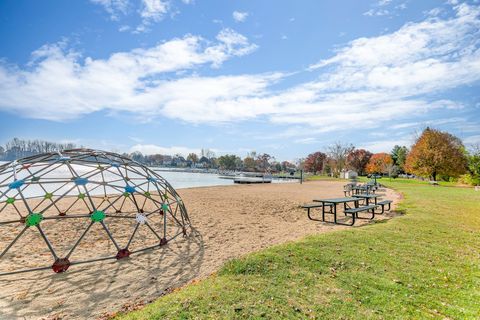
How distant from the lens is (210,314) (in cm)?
321

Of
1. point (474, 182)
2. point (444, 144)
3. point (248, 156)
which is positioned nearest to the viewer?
point (474, 182)

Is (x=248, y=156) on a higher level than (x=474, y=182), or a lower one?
higher

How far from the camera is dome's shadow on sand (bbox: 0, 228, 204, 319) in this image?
3.79 m

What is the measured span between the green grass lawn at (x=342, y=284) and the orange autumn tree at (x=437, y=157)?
36.3m

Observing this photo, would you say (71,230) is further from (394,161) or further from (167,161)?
(167,161)

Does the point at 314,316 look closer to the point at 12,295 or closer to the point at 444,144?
the point at 12,295

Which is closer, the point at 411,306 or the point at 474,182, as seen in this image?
the point at 411,306

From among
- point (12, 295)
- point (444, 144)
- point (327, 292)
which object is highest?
point (444, 144)

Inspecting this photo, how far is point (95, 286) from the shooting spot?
4512mm

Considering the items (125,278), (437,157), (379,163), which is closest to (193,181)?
(437,157)

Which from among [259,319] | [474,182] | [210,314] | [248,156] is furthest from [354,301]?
[248,156]

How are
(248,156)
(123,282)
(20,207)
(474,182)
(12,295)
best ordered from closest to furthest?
1. (12,295)
2. (123,282)
3. (20,207)
4. (474,182)
5. (248,156)

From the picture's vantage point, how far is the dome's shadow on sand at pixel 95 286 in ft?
12.4

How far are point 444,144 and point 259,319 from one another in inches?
1732
